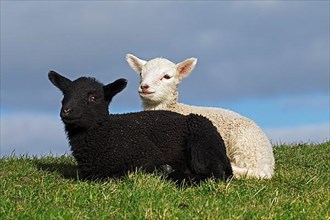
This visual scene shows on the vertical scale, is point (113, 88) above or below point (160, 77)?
below

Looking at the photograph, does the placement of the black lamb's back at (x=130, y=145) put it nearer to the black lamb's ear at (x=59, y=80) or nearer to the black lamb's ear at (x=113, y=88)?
the black lamb's ear at (x=113, y=88)

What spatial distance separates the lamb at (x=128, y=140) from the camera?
424 inches

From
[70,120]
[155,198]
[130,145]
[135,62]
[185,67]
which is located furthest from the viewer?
[135,62]

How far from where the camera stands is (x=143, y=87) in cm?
1327

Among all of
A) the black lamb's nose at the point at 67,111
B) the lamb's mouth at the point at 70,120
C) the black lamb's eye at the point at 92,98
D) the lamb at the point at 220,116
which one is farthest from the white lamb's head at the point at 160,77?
the black lamb's nose at the point at 67,111

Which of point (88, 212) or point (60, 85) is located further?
point (60, 85)

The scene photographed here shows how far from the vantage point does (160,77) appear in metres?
13.7

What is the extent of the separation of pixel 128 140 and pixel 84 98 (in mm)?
881

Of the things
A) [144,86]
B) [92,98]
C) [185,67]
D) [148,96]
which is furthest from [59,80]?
[185,67]

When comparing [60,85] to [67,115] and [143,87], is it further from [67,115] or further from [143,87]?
[143,87]

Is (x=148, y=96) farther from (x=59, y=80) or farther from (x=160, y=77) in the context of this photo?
(x=59, y=80)

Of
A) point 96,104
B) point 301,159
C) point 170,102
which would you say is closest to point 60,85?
point 96,104

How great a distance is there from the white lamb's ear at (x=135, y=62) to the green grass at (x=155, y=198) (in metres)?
3.16

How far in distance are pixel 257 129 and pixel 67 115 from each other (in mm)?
3840
